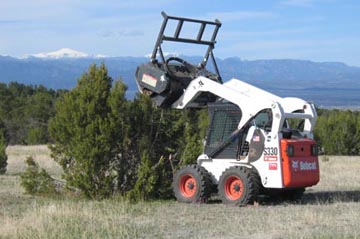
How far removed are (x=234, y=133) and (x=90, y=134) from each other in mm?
3082

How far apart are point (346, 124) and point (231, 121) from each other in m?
29.0

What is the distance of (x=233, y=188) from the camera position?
14891mm

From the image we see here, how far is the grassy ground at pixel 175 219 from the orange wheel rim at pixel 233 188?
31cm

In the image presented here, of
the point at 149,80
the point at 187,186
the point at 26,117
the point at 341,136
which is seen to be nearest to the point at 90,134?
the point at 149,80

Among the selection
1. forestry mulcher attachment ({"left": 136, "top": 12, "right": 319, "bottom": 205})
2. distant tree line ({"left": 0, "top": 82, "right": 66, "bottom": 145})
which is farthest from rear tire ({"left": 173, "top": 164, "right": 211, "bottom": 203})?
distant tree line ({"left": 0, "top": 82, "right": 66, "bottom": 145})

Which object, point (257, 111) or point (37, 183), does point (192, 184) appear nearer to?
point (257, 111)

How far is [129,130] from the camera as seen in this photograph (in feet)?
52.5

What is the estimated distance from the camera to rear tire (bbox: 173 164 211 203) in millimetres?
15133

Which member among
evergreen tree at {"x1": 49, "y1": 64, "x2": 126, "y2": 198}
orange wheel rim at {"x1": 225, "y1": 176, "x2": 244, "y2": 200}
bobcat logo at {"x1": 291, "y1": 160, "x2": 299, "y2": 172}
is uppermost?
evergreen tree at {"x1": 49, "y1": 64, "x2": 126, "y2": 198}

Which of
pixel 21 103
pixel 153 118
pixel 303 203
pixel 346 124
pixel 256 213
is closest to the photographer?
pixel 256 213

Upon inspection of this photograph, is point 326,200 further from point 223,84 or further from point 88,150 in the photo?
point 88,150

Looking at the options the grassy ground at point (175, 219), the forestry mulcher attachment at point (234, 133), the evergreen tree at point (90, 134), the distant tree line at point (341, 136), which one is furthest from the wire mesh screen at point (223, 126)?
the distant tree line at point (341, 136)

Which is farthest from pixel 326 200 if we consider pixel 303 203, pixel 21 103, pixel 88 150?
pixel 21 103

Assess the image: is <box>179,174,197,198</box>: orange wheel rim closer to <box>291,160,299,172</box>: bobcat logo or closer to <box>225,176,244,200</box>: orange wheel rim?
<box>225,176,244,200</box>: orange wheel rim
